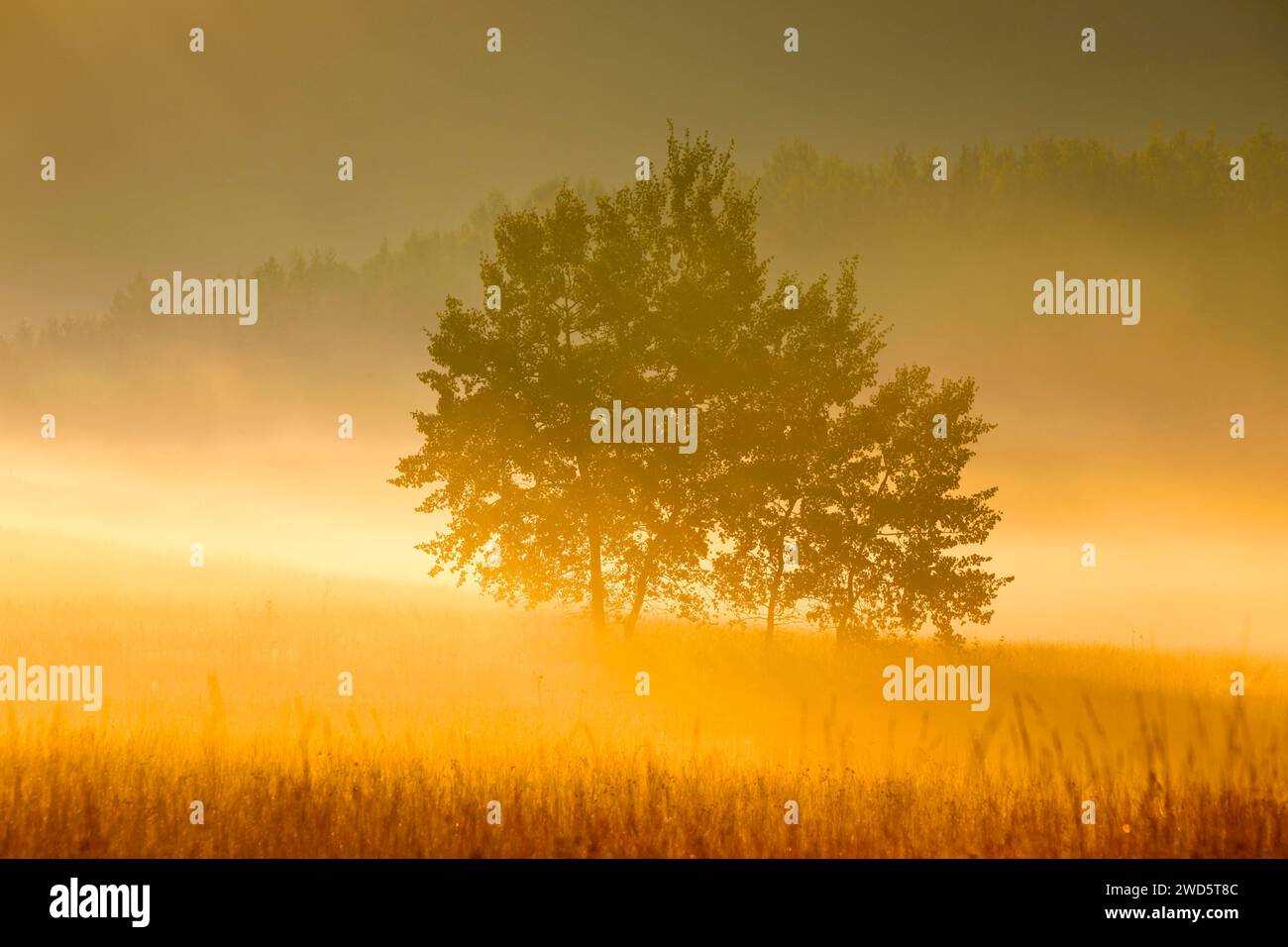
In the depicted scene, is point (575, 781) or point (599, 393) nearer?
point (575, 781)

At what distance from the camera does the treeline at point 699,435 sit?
25.0 m

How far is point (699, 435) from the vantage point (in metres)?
25.8

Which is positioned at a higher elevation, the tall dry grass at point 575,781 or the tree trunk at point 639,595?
the tree trunk at point 639,595

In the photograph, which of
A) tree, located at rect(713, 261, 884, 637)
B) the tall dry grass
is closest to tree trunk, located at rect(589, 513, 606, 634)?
tree, located at rect(713, 261, 884, 637)

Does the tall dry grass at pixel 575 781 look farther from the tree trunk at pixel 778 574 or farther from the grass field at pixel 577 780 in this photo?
the tree trunk at pixel 778 574

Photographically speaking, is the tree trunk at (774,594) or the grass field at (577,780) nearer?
the grass field at (577,780)

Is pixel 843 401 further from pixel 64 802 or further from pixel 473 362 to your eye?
pixel 64 802

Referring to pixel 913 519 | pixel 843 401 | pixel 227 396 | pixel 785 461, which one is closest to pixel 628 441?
pixel 785 461

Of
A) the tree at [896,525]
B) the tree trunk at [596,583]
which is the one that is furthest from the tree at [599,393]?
the tree at [896,525]

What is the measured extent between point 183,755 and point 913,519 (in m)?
18.2

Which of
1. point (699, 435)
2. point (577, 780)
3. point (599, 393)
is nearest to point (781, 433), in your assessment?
point (699, 435)

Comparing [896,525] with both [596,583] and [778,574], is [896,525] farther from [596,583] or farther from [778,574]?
[596,583]

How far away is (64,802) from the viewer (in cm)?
1012
